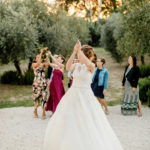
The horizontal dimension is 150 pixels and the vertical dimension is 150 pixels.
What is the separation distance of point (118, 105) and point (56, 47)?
31.0 ft

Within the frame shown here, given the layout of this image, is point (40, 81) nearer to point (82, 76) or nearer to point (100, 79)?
point (100, 79)

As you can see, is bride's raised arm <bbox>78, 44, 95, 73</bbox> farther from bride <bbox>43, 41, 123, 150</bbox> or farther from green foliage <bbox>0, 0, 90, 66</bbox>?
green foliage <bbox>0, 0, 90, 66</bbox>

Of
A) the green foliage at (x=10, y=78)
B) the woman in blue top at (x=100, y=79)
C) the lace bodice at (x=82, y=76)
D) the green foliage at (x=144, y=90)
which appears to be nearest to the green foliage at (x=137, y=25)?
the green foliage at (x=144, y=90)

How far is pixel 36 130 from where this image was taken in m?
6.93

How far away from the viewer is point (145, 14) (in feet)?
48.8

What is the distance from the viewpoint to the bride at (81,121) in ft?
14.0

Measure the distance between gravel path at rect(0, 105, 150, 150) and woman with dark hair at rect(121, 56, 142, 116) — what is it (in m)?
0.34

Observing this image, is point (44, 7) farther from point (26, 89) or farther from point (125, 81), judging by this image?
point (125, 81)

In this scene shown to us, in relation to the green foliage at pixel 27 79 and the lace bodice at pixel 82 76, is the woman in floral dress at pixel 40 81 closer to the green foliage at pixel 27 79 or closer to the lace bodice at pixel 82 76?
the lace bodice at pixel 82 76

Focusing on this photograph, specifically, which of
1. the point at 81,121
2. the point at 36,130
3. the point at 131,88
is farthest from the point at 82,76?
the point at 131,88

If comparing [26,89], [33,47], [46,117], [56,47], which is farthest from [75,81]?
[56,47]

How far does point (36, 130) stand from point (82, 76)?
3028 millimetres

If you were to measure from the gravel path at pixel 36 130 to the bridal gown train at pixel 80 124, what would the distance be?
1.23 metres

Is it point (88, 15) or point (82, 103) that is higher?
point (88, 15)
